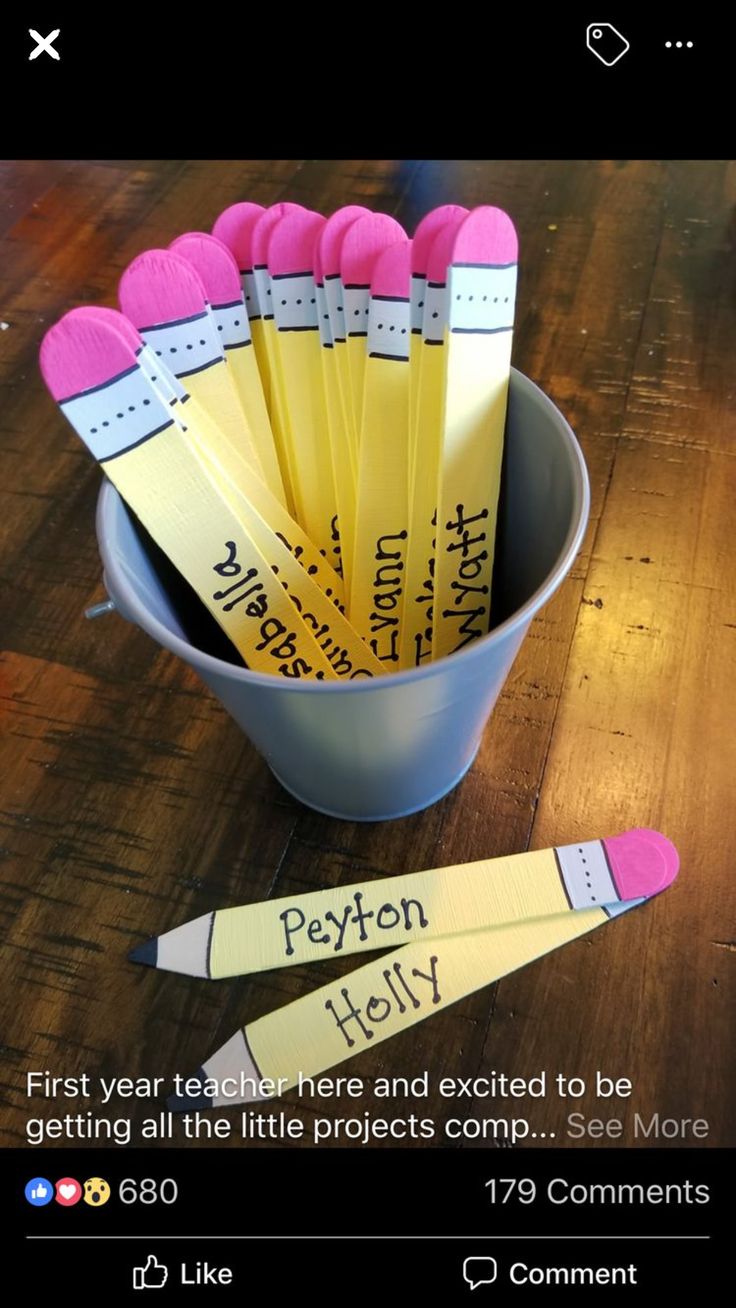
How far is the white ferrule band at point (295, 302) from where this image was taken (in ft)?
1.41

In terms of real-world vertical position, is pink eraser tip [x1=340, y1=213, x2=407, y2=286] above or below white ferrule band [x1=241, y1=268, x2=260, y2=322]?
above

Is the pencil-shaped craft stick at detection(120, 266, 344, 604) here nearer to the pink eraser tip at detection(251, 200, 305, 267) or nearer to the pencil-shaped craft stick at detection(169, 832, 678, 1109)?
the pink eraser tip at detection(251, 200, 305, 267)

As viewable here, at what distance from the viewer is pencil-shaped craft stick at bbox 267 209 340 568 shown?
1.39ft

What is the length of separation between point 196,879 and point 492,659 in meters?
0.22

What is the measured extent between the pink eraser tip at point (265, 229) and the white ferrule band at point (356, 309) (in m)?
0.04

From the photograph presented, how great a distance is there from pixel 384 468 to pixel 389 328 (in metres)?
0.06

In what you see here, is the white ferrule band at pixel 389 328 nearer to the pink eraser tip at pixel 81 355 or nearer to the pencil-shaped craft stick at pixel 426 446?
the pencil-shaped craft stick at pixel 426 446

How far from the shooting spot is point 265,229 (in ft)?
1.40

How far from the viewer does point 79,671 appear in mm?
583
